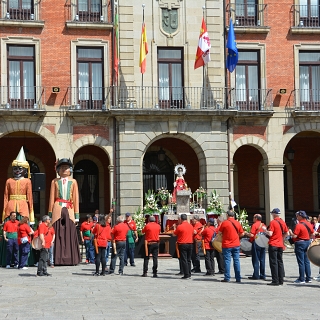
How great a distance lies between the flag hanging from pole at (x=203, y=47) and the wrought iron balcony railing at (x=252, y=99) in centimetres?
208

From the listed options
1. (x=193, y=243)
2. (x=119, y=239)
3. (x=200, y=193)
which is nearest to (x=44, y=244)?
(x=119, y=239)

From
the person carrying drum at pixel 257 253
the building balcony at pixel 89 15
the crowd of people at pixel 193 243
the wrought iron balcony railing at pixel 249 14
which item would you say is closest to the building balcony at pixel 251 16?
the wrought iron balcony railing at pixel 249 14

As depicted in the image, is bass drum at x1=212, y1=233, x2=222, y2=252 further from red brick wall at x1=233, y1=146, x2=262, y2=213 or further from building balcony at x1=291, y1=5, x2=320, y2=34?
red brick wall at x1=233, y1=146, x2=262, y2=213

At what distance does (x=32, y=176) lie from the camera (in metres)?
23.4

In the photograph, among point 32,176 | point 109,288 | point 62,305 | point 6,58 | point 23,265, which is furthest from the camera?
point 6,58

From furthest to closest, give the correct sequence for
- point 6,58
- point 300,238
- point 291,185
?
point 291,185 → point 6,58 → point 300,238

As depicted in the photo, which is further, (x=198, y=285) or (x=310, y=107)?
(x=310, y=107)

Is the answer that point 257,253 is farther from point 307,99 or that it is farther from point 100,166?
point 100,166

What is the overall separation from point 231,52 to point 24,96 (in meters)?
7.70

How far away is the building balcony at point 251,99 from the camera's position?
28922 mm

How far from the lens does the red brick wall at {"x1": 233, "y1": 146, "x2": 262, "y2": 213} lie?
1254 inches

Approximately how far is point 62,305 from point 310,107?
1830 cm

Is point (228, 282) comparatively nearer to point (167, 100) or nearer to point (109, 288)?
point (109, 288)

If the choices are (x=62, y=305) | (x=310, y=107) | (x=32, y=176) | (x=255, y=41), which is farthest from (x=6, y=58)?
(x=62, y=305)
